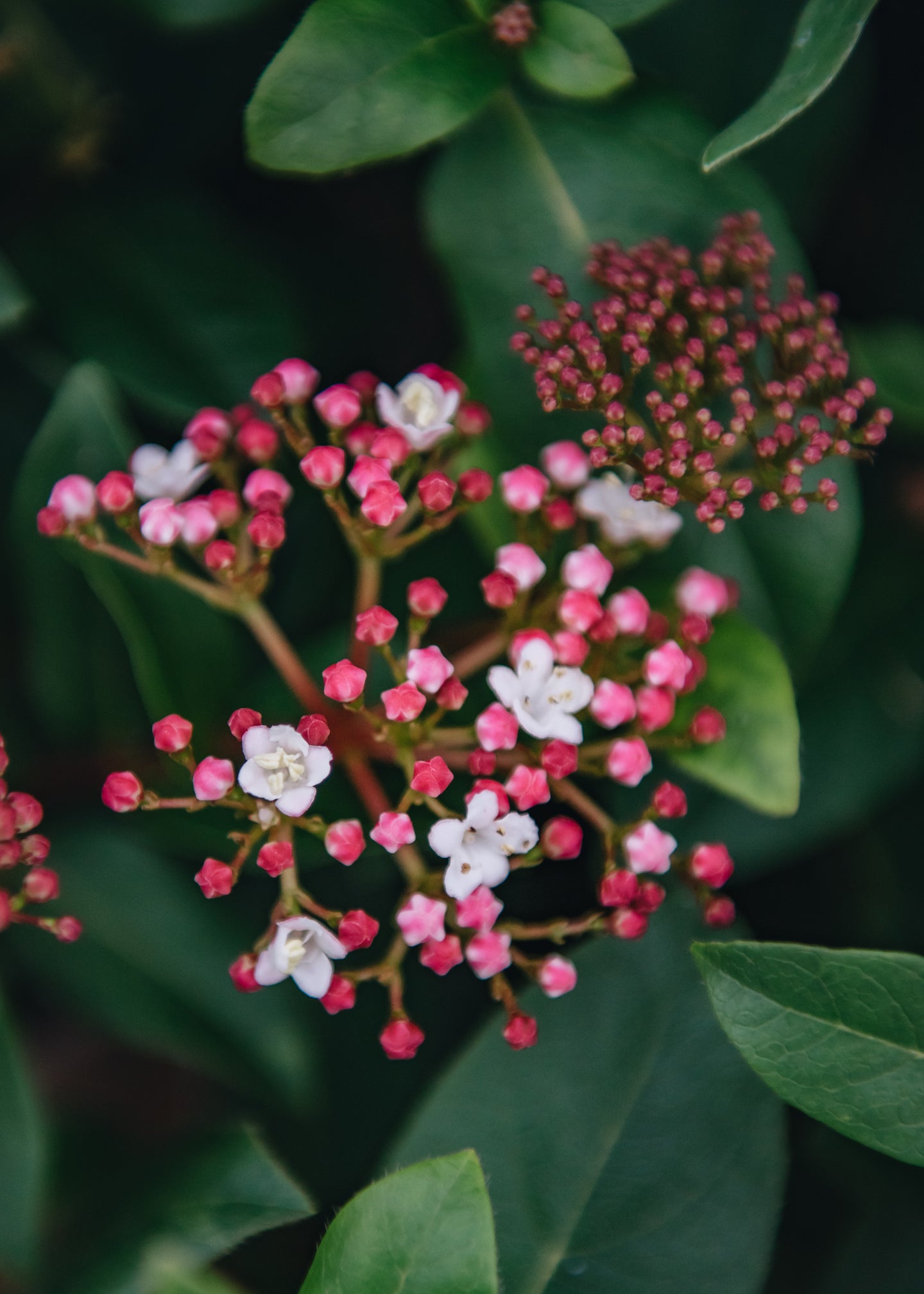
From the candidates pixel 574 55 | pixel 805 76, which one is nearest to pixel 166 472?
pixel 574 55

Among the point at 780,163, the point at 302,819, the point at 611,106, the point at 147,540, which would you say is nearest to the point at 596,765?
the point at 302,819

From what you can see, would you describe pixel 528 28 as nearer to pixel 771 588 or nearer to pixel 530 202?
pixel 530 202

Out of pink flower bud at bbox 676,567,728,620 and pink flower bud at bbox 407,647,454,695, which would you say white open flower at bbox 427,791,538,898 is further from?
pink flower bud at bbox 676,567,728,620

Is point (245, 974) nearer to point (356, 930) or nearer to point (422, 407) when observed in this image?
point (356, 930)

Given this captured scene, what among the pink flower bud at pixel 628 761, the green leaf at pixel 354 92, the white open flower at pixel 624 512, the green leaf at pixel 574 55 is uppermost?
the green leaf at pixel 354 92

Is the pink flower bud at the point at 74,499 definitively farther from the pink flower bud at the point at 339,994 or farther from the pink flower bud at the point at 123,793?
the pink flower bud at the point at 339,994

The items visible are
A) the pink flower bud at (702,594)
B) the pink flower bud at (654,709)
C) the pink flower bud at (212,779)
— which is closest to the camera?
the pink flower bud at (212,779)

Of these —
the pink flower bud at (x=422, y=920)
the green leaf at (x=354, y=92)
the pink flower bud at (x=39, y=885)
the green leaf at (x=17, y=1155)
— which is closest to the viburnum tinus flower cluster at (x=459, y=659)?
the pink flower bud at (x=422, y=920)

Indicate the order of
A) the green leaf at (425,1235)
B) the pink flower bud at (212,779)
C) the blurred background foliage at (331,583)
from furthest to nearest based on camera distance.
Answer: the blurred background foliage at (331,583) < the pink flower bud at (212,779) < the green leaf at (425,1235)
